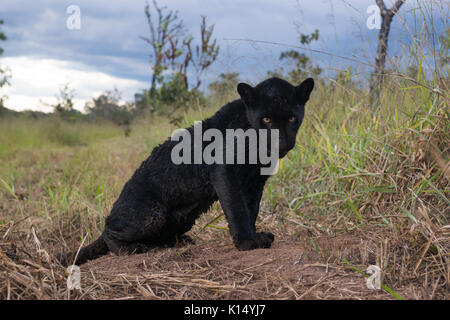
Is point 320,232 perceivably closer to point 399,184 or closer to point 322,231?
point 322,231

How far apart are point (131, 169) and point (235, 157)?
436 cm

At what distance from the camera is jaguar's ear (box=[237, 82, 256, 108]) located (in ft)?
9.18

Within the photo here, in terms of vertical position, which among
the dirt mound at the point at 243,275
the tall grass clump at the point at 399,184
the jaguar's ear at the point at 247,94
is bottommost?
the dirt mound at the point at 243,275

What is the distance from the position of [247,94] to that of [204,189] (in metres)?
0.78

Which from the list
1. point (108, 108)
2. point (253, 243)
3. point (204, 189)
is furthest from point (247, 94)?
point (108, 108)

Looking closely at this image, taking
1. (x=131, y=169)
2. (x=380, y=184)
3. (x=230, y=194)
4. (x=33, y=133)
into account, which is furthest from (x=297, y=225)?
(x=33, y=133)

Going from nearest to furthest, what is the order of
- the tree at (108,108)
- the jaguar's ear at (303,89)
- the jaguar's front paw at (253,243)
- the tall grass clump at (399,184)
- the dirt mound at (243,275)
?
the dirt mound at (243,275)
the tall grass clump at (399,184)
the jaguar's front paw at (253,243)
the jaguar's ear at (303,89)
the tree at (108,108)

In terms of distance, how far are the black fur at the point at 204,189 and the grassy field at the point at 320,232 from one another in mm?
186

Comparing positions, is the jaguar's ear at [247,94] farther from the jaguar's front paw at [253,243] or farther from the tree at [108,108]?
the tree at [108,108]

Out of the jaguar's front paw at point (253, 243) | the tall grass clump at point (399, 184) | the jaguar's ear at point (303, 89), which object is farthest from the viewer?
the jaguar's ear at point (303, 89)

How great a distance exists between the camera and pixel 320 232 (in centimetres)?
320

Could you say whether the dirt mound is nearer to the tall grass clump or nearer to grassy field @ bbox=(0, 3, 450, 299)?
grassy field @ bbox=(0, 3, 450, 299)

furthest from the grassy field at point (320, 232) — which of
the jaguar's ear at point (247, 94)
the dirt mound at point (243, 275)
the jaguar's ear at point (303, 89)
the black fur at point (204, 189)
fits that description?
the jaguar's ear at point (247, 94)

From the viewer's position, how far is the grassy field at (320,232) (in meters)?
2.02
